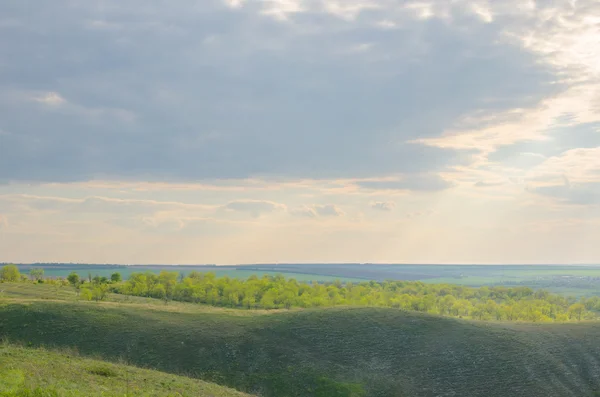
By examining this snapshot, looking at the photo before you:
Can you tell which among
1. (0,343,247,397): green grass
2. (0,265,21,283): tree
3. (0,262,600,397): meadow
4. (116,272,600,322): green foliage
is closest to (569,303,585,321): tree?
(116,272,600,322): green foliage

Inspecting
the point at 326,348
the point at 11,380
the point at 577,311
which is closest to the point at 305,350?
the point at 326,348

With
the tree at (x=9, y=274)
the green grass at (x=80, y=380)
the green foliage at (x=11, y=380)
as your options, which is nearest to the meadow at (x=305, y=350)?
the green grass at (x=80, y=380)

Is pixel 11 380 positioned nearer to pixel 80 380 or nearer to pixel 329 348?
pixel 80 380

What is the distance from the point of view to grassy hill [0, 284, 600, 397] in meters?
55.2

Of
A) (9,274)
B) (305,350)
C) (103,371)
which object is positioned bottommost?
(305,350)

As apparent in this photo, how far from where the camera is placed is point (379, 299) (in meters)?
152

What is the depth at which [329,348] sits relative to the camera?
205 feet

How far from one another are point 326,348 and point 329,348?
1.19 feet

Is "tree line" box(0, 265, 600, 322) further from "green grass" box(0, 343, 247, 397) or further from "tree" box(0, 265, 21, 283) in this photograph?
"green grass" box(0, 343, 247, 397)

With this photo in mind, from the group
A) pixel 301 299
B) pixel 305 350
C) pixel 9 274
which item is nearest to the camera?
pixel 305 350

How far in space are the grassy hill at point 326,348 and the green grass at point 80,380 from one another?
7.95m

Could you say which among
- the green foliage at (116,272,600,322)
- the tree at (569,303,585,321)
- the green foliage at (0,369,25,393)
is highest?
the green foliage at (0,369,25,393)

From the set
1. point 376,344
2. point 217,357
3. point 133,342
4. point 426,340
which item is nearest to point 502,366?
point 426,340

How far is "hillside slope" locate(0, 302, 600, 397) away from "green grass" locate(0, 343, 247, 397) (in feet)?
26.2
